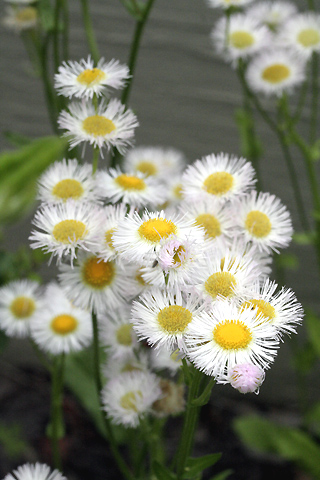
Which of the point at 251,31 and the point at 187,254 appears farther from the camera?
the point at 251,31

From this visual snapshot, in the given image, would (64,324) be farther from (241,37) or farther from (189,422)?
(241,37)

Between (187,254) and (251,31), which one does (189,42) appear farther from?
(187,254)

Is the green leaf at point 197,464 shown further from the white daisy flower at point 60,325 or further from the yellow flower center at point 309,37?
the yellow flower center at point 309,37

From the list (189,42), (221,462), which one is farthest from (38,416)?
(189,42)

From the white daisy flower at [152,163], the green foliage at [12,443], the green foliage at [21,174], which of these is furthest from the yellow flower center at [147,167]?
the green foliage at [12,443]

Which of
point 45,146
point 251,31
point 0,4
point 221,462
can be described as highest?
point 0,4
